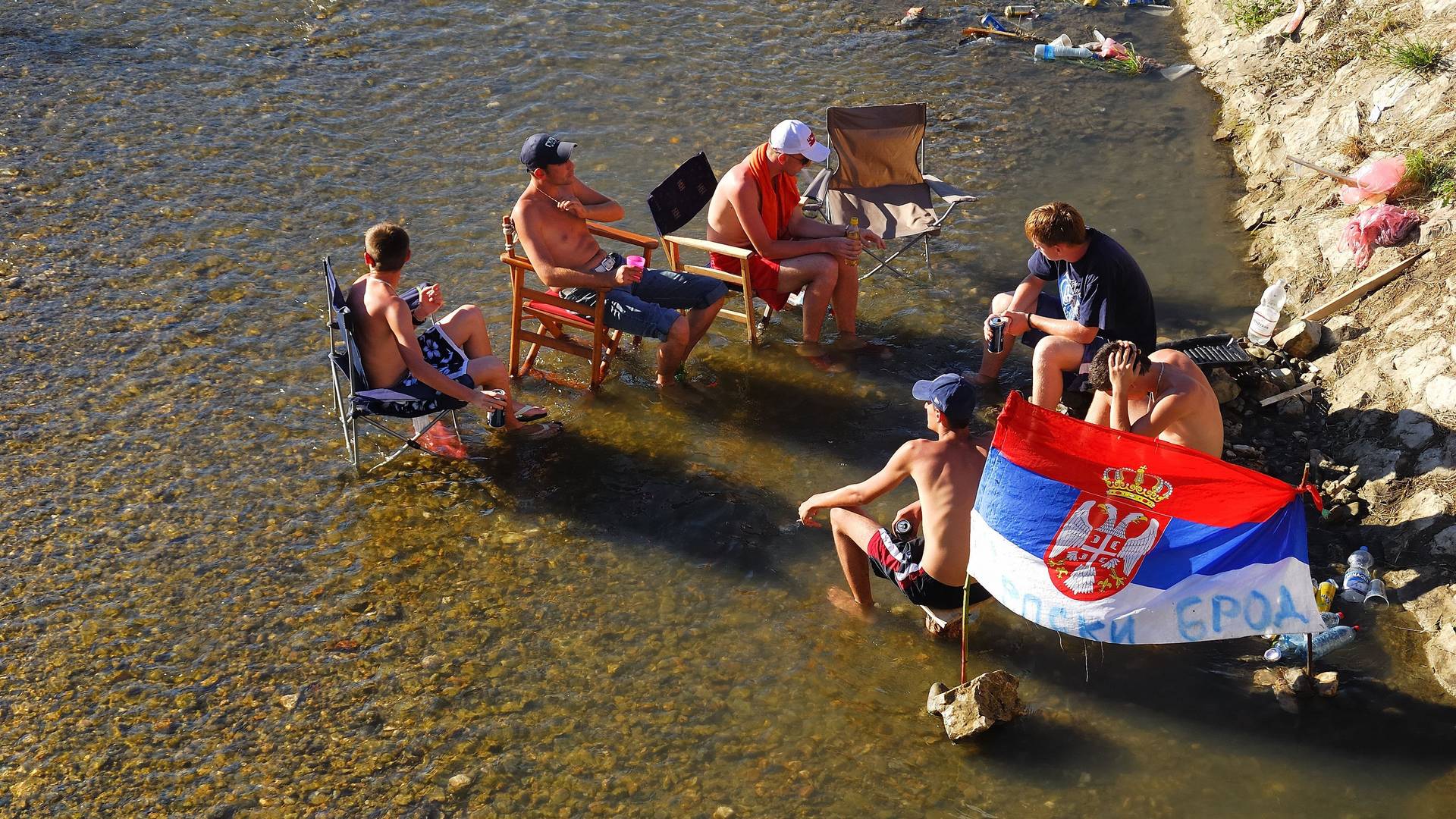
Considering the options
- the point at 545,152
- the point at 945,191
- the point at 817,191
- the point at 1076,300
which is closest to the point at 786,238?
the point at 817,191

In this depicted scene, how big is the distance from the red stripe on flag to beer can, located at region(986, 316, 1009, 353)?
2305mm

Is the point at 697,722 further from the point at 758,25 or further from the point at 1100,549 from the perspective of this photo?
the point at 758,25

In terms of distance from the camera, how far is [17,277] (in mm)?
8023

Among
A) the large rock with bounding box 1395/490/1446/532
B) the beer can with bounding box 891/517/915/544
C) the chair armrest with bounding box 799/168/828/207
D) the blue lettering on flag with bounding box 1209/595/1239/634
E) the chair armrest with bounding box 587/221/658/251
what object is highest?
the chair armrest with bounding box 587/221/658/251

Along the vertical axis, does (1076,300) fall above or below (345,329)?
below

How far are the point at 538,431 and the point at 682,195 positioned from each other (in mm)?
2062

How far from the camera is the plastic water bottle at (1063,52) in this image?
11547 millimetres

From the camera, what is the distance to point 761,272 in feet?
25.0

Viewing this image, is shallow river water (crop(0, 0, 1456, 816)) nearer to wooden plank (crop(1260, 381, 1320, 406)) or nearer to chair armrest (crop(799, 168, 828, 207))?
chair armrest (crop(799, 168, 828, 207))

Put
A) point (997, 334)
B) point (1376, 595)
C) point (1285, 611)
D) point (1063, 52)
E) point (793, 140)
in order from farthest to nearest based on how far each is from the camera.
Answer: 1. point (1063, 52)
2. point (793, 140)
3. point (997, 334)
4. point (1376, 595)
5. point (1285, 611)

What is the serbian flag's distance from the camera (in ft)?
15.0

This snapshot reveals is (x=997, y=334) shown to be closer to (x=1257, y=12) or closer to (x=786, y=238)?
(x=786, y=238)

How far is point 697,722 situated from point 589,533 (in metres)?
1.49

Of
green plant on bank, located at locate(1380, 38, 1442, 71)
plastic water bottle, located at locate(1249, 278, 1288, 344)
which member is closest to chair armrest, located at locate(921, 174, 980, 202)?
plastic water bottle, located at locate(1249, 278, 1288, 344)
